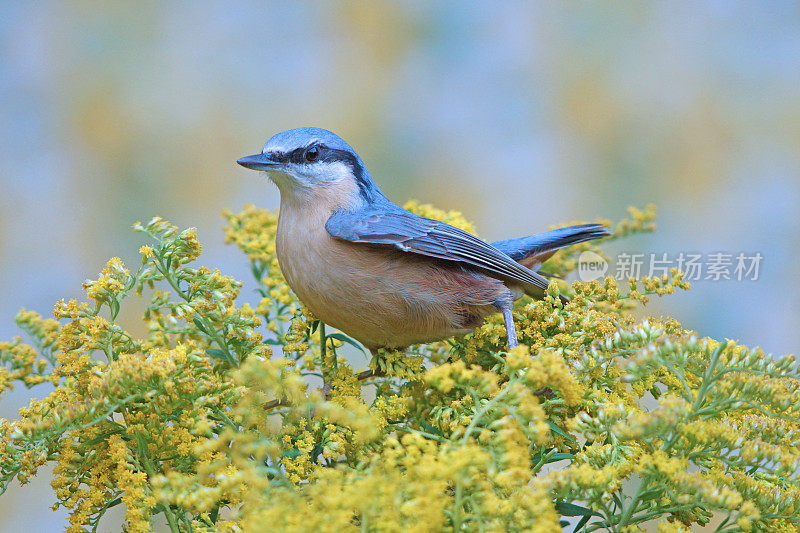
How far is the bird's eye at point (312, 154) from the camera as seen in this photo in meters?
1.49

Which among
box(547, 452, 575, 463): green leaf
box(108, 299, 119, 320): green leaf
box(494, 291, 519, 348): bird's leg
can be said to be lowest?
box(547, 452, 575, 463): green leaf

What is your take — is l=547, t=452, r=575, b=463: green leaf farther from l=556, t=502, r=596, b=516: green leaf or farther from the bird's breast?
the bird's breast

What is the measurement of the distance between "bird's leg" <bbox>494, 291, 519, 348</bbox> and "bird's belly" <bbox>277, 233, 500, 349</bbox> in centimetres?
2

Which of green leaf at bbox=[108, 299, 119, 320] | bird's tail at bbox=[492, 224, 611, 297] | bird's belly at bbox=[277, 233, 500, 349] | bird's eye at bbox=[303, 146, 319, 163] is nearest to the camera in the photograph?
green leaf at bbox=[108, 299, 119, 320]

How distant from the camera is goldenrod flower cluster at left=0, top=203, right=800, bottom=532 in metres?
0.80

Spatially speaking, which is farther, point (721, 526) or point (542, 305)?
point (542, 305)

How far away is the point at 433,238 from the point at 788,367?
0.69 meters

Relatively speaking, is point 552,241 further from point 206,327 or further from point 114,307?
point 114,307

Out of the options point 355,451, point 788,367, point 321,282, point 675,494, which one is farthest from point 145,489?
point 788,367

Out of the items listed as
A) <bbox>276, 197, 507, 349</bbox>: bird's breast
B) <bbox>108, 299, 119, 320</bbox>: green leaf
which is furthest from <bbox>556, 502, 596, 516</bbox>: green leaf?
<bbox>108, 299, 119, 320</bbox>: green leaf

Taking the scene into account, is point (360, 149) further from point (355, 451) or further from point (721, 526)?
point (721, 526)

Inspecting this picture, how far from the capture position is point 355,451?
107 centimetres

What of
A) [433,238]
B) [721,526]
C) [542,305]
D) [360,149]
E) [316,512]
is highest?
[360,149]

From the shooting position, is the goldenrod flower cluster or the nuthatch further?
the nuthatch
